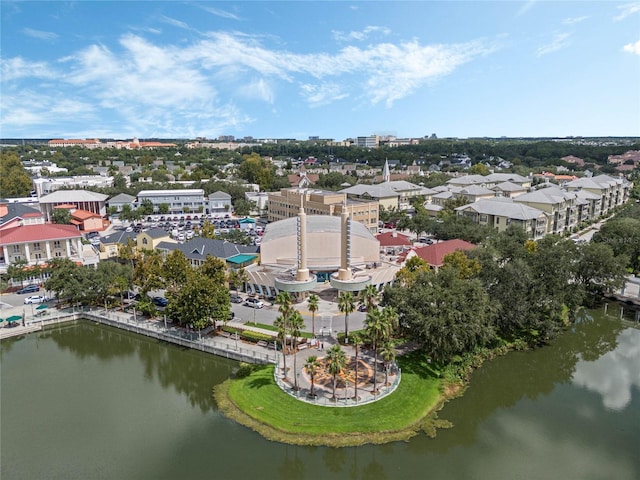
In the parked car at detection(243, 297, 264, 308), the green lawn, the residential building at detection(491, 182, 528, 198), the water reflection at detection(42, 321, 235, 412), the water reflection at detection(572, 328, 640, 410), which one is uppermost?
the residential building at detection(491, 182, 528, 198)

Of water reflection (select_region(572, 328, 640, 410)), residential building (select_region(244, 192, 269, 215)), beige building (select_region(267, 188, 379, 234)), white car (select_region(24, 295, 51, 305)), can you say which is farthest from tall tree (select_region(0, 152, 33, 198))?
water reflection (select_region(572, 328, 640, 410))

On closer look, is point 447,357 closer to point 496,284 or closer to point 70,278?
point 496,284

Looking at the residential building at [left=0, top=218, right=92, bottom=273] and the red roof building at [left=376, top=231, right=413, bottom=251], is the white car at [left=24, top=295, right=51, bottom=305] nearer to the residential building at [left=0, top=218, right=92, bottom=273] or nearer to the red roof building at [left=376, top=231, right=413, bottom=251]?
the residential building at [left=0, top=218, right=92, bottom=273]

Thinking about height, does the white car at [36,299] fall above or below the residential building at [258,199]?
below

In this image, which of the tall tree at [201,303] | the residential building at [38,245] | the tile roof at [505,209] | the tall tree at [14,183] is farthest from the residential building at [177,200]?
the tall tree at [201,303]

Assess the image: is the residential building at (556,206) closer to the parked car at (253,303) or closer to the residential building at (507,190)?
the residential building at (507,190)

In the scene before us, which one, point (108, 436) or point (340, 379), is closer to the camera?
point (108, 436)

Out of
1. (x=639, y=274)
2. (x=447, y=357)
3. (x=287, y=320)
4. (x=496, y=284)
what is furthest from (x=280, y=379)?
(x=639, y=274)
